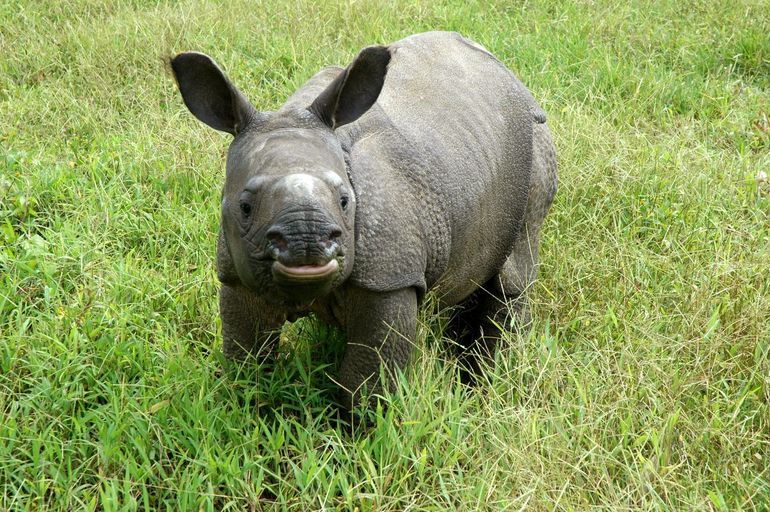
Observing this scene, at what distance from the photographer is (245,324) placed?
3.90 meters

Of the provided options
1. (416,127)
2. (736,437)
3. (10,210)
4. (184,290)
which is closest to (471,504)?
(736,437)

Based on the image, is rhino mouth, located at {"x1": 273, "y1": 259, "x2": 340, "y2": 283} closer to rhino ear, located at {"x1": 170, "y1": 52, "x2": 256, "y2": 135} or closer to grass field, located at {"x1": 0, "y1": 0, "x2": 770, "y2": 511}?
rhino ear, located at {"x1": 170, "y1": 52, "x2": 256, "y2": 135}

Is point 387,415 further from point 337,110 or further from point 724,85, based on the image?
point 724,85

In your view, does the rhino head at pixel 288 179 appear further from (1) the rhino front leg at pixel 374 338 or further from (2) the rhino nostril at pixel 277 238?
(1) the rhino front leg at pixel 374 338

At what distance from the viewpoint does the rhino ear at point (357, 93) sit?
3523 mm

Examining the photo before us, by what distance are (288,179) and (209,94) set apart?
0.64m

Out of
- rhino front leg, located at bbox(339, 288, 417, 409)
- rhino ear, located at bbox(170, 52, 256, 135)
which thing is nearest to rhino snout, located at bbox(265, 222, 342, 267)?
rhino front leg, located at bbox(339, 288, 417, 409)

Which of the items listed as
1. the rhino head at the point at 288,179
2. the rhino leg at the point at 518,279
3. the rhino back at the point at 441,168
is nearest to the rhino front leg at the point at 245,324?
the rhino head at the point at 288,179

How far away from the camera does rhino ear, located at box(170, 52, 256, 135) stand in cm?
351

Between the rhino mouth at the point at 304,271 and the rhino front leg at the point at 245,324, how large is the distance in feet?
2.09

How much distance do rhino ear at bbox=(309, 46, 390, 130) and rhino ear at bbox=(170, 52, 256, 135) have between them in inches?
10.3

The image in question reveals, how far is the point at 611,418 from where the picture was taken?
3777 millimetres

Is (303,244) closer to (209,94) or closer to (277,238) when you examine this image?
(277,238)

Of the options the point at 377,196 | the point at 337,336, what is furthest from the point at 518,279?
the point at 377,196
